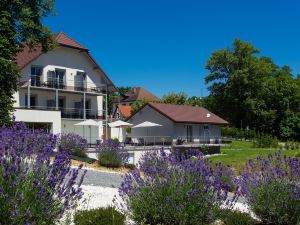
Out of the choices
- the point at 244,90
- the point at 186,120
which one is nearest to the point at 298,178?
the point at 186,120

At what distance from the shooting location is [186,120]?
149 feet

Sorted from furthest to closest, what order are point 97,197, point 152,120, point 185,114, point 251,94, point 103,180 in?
1. point 251,94
2. point 185,114
3. point 152,120
4. point 103,180
5. point 97,197

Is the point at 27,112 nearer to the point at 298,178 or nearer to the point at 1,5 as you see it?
the point at 1,5

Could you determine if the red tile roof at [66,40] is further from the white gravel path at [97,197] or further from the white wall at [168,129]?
the white gravel path at [97,197]

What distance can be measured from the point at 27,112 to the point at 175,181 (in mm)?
29782

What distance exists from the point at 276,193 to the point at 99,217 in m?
2.83

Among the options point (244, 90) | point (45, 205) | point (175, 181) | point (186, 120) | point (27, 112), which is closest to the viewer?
point (45, 205)

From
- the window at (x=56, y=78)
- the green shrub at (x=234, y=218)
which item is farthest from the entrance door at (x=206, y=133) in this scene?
the green shrub at (x=234, y=218)

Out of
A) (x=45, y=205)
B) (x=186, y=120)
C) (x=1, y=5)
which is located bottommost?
(x=45, y=205)

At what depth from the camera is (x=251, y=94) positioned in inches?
2571

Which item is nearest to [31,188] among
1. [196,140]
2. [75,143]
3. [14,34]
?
[75,143]

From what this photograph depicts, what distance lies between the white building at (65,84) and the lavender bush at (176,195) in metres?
33.0

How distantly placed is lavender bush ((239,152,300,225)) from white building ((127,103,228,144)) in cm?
3550

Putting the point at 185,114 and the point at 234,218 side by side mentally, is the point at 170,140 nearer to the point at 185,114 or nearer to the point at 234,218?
the point at 185,114
